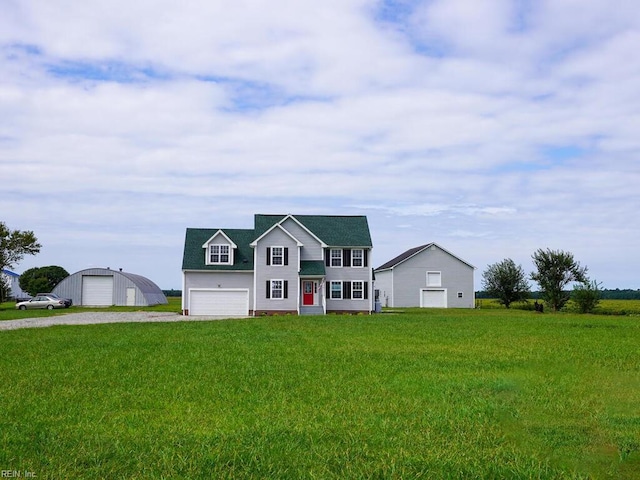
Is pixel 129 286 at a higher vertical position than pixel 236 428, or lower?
higher

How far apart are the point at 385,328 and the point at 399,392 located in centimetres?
1625

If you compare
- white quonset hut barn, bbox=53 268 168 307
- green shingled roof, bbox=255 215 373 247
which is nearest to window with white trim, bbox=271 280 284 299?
green shingled roof, bbox=255 215 373 247

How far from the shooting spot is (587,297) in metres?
50.1

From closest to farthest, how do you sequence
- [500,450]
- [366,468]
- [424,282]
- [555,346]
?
[366,468]
[500,450]
[555,346]
[424,282]

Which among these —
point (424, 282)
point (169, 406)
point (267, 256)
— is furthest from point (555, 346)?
point (424, 282)

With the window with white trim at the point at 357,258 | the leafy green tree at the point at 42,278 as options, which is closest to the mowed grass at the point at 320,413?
the window with white trim at the point at 357,258

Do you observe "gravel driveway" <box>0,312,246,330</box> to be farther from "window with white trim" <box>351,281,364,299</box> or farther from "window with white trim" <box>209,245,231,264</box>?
"window with white trim" <box>351,281,364,299</box>

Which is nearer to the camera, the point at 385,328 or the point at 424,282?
the point at 385,328

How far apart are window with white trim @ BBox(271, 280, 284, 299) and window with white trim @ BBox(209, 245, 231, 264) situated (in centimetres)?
370

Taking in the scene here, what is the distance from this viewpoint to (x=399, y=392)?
11.4m

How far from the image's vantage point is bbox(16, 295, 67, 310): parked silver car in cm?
5656

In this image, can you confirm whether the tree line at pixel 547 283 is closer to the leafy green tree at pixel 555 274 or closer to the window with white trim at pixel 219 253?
the leafy green tree at pixel 555 274

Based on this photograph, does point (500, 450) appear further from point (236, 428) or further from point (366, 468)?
point (236, 428)

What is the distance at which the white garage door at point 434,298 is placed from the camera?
2447 inches
